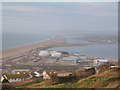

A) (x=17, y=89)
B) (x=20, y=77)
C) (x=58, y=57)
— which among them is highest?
(x=17, y=89)

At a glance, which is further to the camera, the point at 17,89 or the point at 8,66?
the point at 8,66

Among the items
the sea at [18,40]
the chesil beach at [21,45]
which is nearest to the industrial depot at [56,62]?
the chesil beach at [21,45]

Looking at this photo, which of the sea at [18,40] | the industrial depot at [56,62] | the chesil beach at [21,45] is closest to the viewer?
the industrial depot at [56,62]

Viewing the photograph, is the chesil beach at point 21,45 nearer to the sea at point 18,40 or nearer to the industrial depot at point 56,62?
the sea at point 18,40

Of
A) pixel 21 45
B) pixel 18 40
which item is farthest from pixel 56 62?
pixel 18 40

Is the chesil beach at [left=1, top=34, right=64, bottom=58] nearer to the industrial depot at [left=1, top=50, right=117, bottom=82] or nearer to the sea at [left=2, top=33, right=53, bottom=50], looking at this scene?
the sea at [left=2, top=33, right=53, bottom=50]

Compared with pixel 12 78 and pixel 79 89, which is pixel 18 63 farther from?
pixel 79 89

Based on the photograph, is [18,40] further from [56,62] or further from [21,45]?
[56,62]

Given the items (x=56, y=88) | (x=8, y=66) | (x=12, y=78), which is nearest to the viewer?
(x=56, y=88)

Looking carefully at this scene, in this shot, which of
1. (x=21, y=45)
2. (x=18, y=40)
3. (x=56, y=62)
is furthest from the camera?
(x=18, y=40)

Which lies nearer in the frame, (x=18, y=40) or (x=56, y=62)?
(x=56, y=62)

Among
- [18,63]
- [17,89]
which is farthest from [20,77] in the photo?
[18,63]
